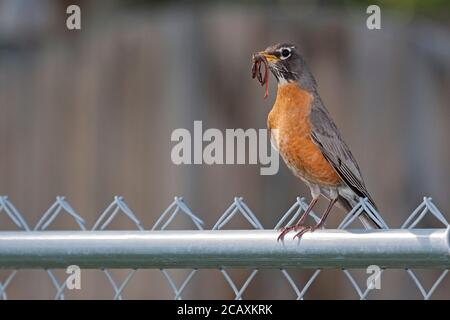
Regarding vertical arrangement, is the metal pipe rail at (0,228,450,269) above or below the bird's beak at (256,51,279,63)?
below

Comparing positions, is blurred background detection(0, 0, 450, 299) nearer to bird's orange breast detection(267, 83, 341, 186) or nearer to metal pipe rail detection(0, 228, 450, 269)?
bird's orange breast detection(267, 83, 341, 186)

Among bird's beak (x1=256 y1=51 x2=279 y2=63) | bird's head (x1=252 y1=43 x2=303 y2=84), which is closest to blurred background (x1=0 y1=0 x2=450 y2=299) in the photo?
bird's head (x1=252 y1=43 x2=303 y2=84)

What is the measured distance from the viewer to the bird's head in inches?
186

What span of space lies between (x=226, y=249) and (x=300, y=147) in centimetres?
129

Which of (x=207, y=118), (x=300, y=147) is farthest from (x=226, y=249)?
(x=207, y=118)

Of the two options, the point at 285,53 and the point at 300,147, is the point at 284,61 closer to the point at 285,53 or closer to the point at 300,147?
the point at 285,53

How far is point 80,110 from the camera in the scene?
7.11 m

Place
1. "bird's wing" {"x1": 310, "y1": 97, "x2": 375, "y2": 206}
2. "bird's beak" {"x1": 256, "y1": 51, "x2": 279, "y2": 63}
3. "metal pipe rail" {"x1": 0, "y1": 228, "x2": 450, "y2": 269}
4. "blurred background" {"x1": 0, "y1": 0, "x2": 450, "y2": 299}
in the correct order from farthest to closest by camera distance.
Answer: "blurred background" {"x1": 0, "y1": 0, "x2": 450, "y2": 299} < "bird's beak" {"x1": 256, "y1": 51, "x2": 279, "y2": 63} < "bird's wing" {"x1": 310, "y1": 97, "x2": 375, "y2": 206} < "metal pipe rail" {"x1": 0, "y1": 228, "x2": 450, "y2": 269}

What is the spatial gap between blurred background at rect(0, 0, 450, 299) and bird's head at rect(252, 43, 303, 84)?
1796 millimetres

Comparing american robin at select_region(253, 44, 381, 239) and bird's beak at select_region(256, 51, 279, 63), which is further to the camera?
bird's beak at select_region(256, 51, 279, 63)

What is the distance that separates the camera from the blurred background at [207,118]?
6.71m

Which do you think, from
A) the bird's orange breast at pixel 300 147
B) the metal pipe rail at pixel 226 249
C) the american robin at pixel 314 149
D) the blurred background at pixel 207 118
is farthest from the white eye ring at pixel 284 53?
the blurred background at pixel 207 118

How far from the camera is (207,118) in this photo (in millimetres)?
6789

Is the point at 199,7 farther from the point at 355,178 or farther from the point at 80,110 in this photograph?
the point at 355,178
